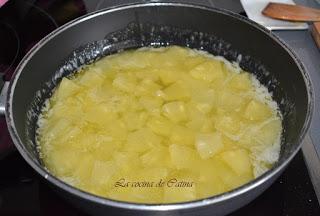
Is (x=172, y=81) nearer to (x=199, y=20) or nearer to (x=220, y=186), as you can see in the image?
(x=199, y=20)

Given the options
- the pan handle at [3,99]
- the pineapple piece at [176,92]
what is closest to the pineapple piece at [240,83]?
the pineapple piece at [176,92]

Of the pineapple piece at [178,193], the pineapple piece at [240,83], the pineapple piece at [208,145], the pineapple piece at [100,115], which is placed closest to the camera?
the pineapple piece at [178,193]

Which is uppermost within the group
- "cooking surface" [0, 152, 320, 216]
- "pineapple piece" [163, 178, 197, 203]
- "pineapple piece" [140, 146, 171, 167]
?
"pineapple piece" [140, 146, 171, 167]

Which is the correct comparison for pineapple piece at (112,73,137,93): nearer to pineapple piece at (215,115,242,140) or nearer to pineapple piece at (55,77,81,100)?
pineapple piece at (55,77,81,100)

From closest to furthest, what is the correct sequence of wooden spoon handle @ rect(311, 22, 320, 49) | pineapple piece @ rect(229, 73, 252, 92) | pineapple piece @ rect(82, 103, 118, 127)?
A: pineapple piece @ rect(82, 103, 118, 127) < pineapple piece @ rect(229, 73, 252, 92) < wooden spoon handle @ rect(311, 22, 320, 49)

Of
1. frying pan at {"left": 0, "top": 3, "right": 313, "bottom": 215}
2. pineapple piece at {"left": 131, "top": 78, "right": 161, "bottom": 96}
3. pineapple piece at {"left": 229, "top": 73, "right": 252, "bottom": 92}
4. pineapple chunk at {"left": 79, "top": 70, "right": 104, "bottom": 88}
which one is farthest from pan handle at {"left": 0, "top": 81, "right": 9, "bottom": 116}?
pineapple piece at {"left": 229, "top": 73, "right": 252, "bottom": 92}

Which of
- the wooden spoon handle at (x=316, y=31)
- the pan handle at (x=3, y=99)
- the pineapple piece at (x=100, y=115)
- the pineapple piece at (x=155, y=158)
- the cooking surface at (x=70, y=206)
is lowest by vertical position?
the cooking surface at (x=70, y=206)

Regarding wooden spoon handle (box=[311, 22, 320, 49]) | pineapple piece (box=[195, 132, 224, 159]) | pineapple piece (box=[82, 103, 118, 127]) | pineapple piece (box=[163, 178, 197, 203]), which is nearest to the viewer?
pineapple piece (box=[163, 178, 197, 203])

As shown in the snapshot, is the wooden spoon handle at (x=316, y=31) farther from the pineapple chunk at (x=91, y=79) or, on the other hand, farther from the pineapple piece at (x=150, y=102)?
the pineapple chunk at (x=91, y=79)

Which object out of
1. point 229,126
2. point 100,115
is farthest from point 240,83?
point 100,115
